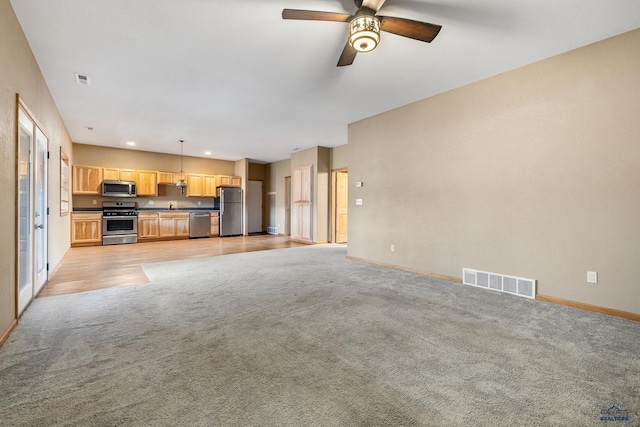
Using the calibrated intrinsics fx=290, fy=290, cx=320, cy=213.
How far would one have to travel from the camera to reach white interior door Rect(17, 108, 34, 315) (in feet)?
9.41

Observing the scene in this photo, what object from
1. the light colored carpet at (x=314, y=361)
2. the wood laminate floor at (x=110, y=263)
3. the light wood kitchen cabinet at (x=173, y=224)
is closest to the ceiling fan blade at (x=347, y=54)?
the light colored carpet at (x=314, y=361)

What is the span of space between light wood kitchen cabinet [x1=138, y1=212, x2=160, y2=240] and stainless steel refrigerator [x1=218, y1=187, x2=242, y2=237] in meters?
1.85

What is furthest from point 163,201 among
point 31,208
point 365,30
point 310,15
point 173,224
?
point 365,30

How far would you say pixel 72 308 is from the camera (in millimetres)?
2936

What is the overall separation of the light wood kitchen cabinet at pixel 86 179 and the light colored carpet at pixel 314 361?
5.44 meters

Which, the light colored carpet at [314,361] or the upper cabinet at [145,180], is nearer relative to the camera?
the light colored carpet at [314,361]

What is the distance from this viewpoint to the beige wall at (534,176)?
2.81 m

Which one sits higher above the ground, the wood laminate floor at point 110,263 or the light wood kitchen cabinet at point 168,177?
the light wood kitchen cabinet at point 168,177

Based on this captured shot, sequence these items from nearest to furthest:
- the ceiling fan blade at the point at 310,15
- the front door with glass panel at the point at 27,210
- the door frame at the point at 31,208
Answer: the ceiling fan blade at the point at 310,15
the door frame at the point at 31,208
the front door with glass panel at the point at 27,210

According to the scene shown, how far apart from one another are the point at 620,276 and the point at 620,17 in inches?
93.0

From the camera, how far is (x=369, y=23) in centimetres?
219

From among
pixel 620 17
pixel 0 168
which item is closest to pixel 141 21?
pixel 0 168

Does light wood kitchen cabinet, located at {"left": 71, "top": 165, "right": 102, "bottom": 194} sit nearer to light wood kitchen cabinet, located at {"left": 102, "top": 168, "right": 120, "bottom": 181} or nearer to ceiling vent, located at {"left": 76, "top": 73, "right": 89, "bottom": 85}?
light wood kitchen cabinet, located at {"left": 102, "top": 168, "right": 120, "bottom": 181}

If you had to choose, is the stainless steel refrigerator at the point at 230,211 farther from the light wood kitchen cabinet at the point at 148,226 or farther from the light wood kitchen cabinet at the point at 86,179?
the light wood kitchen cabinet at the point at 86,179
